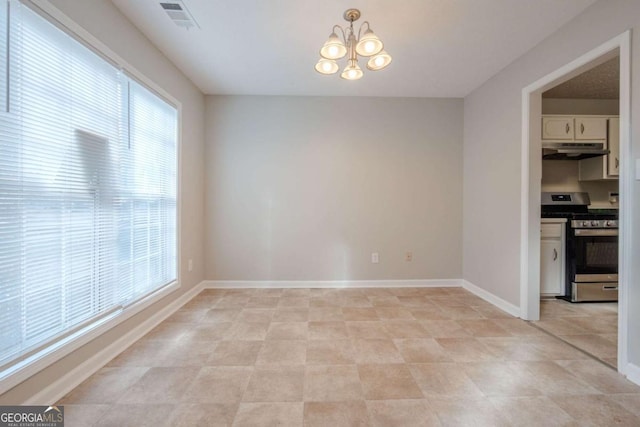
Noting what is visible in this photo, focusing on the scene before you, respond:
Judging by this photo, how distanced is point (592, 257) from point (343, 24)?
3.85 m

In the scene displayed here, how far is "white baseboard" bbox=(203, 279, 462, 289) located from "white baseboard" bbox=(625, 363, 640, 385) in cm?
206

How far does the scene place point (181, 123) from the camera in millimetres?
3137

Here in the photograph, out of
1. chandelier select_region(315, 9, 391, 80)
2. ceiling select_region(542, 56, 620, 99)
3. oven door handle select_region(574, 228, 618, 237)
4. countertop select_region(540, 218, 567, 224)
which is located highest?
ceiling select_region(542, 56, 620, 99)

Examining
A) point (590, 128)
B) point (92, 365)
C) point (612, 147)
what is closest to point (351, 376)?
point (92, 365)

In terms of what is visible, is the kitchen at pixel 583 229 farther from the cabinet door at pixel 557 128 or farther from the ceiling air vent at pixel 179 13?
the ceiling air vent at pixel 179 13

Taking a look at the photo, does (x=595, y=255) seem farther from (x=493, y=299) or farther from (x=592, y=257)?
(x=493, y=299)

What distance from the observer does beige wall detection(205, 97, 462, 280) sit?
12.4 ft

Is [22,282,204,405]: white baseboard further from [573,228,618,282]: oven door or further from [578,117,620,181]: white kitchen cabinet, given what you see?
[578,117,620,181]: white kitchen cabinet

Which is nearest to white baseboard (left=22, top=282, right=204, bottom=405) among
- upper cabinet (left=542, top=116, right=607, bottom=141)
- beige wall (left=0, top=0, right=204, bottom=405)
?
beige wall (left=0, top=0, right=204, bottom=405)

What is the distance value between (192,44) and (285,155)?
5.34 ft

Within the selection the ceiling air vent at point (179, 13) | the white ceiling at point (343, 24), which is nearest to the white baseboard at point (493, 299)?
the white ceiling at point (343, 24)

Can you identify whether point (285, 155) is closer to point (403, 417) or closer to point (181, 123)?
point (181, 123)

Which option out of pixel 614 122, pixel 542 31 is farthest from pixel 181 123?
pixel 614 122

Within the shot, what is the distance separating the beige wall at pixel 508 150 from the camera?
5.84 feet
